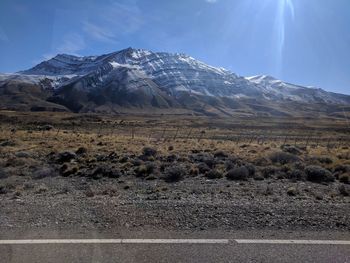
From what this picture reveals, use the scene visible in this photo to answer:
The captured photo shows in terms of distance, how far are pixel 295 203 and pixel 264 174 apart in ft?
18.4

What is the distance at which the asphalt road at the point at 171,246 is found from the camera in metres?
6.04

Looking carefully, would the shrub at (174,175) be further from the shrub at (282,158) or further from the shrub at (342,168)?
the shrub at (282,158)

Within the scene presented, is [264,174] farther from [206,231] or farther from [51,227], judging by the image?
[51,227]

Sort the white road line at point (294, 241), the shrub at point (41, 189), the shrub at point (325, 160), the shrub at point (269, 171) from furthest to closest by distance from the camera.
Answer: the shrub at point (325, 160), the shrub at point (269, 171), the shrub at point (41, 189), the white road line at point (294, 241)

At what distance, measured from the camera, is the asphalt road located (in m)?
6.04

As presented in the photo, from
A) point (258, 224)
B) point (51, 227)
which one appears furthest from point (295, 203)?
point (51, 227)

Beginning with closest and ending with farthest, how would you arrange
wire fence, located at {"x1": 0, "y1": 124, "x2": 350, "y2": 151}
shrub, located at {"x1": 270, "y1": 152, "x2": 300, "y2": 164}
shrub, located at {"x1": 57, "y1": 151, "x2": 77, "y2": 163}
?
shrub, located at {"x1": 270, "y1": 152, "x2": 300, "y2": 164} < shrub, located at {"x1": 57, "y1": 151, "x2": 77, "y2": 163} < wire fence, located at {"x1": 0, "y1": 124, "x2": 350, "y2": 151}

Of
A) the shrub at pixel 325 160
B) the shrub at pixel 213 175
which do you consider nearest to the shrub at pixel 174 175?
the shrub at pixel 213 175

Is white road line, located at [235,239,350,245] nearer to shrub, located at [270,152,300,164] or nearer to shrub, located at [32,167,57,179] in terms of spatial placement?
shrub, located at [32,167,57,179]

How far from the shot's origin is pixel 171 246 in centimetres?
661

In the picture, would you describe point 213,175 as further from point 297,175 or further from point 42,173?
point 42,173

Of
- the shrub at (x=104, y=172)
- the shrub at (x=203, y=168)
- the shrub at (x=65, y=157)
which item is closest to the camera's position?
the shrub at (x=104, y=172)

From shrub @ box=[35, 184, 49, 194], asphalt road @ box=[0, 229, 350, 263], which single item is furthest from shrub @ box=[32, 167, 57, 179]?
asphalt road @ box=[0, 229, 350, 263]

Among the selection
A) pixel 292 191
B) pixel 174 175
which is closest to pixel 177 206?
pixel 292 191
